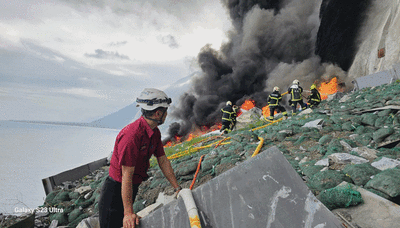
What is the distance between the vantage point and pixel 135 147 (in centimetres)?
164

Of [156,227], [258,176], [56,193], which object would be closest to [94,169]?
[56,193]

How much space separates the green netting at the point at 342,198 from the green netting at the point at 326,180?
11.9 inches

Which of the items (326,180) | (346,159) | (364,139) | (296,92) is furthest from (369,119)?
(296,92)

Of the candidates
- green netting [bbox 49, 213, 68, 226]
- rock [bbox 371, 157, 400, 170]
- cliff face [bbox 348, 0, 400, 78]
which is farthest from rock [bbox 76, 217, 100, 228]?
cliff face [bbox 348, 0, 400, 78]

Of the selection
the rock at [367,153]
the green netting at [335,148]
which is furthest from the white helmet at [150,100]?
the rock at [367,153]

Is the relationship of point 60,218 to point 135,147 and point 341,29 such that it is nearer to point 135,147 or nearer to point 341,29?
point 135,147

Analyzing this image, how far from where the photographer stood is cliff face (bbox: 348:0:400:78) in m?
12.9

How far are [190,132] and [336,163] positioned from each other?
28.0 metres

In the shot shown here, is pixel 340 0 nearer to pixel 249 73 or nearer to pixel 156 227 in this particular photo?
pixel 249 73

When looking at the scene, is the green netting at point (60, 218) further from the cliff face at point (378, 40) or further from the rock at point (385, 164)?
the cliff face at point (378, 40)

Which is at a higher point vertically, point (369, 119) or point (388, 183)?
point (369, 119)

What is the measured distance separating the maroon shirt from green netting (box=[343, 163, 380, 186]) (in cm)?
235

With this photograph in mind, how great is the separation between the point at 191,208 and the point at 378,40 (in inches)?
854

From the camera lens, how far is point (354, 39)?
59.9 ft
